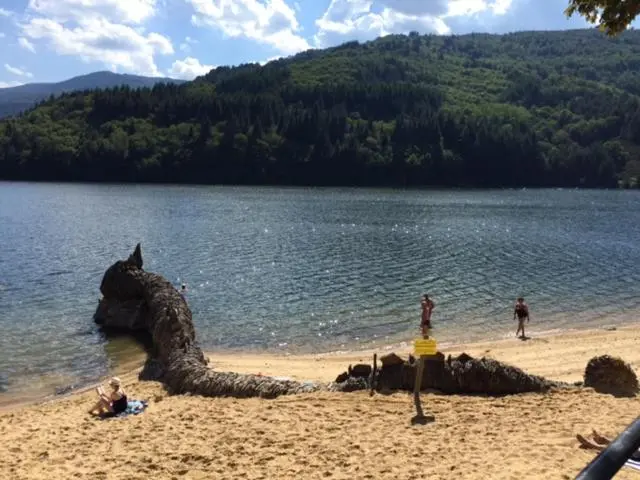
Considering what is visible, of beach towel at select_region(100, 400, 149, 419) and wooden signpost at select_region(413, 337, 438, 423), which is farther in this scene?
beach towel at select_region(100, 400, 149, 419)

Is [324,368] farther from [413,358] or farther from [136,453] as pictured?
[136,453]

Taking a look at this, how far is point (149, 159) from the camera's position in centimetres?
19600

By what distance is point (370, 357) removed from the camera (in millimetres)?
25953

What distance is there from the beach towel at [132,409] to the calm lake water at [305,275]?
6.22m

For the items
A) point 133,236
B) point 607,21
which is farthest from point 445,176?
point 607,21

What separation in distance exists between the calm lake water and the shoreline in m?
1.04

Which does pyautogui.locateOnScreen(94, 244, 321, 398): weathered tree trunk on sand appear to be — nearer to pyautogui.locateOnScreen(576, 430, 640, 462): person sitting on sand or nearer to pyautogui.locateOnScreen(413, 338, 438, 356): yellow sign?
pyautogui.locateOnScreen(413, 338, 438, 356): yellow sign

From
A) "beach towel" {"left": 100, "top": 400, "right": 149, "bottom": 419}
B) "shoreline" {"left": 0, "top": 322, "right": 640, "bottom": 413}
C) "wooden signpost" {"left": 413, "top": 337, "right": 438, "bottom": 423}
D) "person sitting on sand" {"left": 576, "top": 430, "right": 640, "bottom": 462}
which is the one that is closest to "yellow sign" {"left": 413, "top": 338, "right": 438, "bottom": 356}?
"wooden signpost" {"left": 413, "top": 337, "right": 438, "bottom": 423}

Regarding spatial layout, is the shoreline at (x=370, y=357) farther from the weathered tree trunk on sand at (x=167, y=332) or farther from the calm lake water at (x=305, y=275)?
the weathered tree trunk on sand at (x=167, y=332)

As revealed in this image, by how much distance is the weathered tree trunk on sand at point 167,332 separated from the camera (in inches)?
723

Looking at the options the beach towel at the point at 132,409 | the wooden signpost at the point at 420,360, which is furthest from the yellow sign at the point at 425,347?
the beach towel at the point at 132,409

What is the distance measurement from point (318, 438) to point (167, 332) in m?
11.9

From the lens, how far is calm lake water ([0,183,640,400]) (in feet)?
97.3

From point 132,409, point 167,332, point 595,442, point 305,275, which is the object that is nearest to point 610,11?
point 595,442
